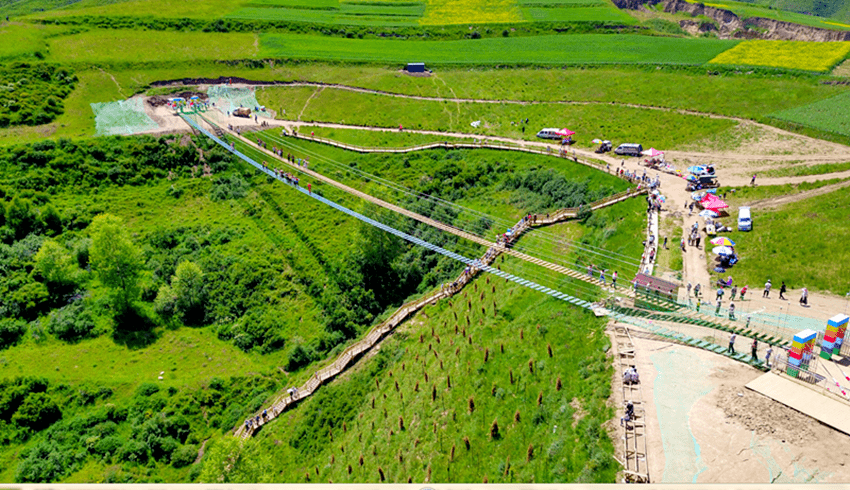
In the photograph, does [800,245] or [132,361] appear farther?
[132,361]

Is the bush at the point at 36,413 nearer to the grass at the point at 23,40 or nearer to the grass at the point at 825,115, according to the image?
the grass at the point at 23,40

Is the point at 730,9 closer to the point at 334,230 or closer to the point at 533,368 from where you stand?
the point at 334,230

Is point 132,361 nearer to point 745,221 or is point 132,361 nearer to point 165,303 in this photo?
point 165,303

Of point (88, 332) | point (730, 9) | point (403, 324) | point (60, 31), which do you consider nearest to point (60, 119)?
point (60, 31)

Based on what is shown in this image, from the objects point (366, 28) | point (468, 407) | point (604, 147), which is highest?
point (366, 28)

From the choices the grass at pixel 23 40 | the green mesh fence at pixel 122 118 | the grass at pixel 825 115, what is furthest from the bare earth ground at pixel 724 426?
the grass at pixel 23 40

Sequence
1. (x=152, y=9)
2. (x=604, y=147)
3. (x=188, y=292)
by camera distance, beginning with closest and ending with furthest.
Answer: (x=188, y=292) → (x=604, y=147) → (x=152, y=9)

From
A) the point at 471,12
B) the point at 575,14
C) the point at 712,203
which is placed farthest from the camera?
the point at 471,12

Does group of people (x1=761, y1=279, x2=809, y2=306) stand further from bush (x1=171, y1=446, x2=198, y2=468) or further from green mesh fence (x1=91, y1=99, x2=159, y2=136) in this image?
green mesh fence (x1=91, y1=99, x2=159, y2=136)

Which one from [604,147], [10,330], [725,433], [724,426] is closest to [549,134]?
[604,147]
